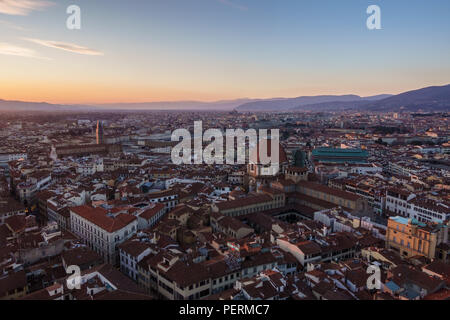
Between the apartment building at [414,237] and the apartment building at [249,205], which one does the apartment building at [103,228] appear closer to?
the apartment building at [249,205]

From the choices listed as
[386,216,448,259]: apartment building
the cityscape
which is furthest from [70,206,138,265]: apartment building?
[386,216,448,259]: apartment building

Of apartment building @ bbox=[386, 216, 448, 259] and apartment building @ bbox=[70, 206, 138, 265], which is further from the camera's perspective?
apartment building @ bbox=[70, 206, 138, 265]

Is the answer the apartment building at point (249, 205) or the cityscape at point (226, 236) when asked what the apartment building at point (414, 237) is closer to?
the cityscape at point (226, 236)

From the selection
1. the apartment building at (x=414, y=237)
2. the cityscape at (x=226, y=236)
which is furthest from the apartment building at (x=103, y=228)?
the apartment building at (x=414, y=237)

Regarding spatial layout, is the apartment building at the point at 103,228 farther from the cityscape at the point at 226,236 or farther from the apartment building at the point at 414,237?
the apartment building at the point at 414,237

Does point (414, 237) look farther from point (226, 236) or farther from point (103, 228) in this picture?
point (103, 228)

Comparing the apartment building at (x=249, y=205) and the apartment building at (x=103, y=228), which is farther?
the apartment building at (x=249, y=205)

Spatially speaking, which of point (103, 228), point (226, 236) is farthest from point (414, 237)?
point (103, 228)

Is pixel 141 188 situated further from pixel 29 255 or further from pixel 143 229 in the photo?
pixel 29 255

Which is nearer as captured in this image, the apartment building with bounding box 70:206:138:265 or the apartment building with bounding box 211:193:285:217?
the apartment building with bounding box 70:206:138:265

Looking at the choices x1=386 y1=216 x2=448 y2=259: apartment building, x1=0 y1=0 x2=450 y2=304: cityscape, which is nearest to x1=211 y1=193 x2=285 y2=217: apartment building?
x1=0 y1=0 x2=450 y2=304: cityscape

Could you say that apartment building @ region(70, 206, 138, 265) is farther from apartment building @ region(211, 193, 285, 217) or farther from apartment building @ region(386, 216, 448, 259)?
apartment building @ region(386, 216, 448, 259)

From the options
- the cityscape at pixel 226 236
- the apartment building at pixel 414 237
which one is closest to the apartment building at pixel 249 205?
the cityscape at pixel 226 236
